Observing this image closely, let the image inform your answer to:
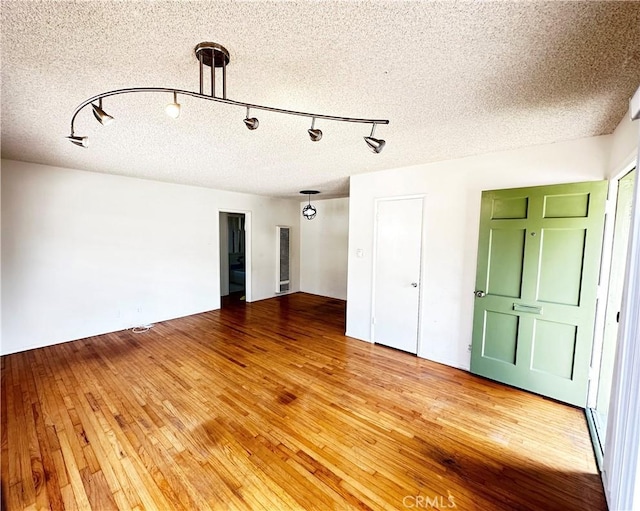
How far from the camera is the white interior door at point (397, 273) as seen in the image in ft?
11.4

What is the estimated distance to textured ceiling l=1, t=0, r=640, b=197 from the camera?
43.4 inches

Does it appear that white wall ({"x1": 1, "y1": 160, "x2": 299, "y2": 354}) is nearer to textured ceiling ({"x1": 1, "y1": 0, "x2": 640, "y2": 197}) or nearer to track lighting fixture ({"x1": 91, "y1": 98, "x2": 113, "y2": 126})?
textured ceiling ({"x1": 1, "y1": 0, "x2": 640, "y2": 197})

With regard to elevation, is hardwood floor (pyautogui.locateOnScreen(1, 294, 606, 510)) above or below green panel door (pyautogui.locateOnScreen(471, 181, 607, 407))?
below

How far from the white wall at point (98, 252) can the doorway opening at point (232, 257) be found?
1.27 meters

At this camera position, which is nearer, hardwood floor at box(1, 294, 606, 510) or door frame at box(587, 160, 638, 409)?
hardwood floor at box(1, 294, 606, 510)

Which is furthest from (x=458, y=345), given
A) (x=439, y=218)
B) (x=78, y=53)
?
(x=78, y=53)

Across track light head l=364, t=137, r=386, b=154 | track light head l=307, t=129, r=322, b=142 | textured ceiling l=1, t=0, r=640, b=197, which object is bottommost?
track light head l=364, t=137, r=386, b=154

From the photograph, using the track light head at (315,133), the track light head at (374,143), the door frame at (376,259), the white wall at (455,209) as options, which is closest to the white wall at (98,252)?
the door frame at (376,259)

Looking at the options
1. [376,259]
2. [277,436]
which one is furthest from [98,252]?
[376,259]

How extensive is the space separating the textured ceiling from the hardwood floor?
93.4 inches

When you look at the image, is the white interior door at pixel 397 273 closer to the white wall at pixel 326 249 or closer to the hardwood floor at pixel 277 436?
the hardwood floor at pixel 277 436

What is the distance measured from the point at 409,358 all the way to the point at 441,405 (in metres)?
0.96

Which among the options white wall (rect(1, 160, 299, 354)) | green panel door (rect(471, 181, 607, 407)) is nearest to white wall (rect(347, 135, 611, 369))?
green panel door (rect(471, 181, 607, 407))

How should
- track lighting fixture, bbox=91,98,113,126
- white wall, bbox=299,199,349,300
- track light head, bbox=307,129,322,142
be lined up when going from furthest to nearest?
white wall, bbox=299,199,349,300
track light head, bbox=307,129,322,142
track lighting fixture, bbox=91,98,113,126
